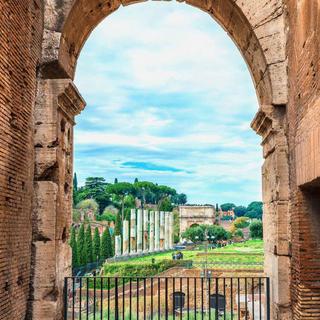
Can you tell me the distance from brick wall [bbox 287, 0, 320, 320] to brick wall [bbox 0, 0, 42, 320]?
3.09 m

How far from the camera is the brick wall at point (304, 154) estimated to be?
5.01 m

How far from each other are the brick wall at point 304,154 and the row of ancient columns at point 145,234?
3502 centimetres

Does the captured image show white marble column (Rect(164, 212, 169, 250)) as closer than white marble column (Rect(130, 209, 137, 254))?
No

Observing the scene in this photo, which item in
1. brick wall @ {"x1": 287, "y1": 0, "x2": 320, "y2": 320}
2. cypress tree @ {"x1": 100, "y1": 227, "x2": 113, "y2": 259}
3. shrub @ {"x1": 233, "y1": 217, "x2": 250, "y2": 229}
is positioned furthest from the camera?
shrub @ {"x1": 233, "y1": 217, "x2": 250, "y2": 229}

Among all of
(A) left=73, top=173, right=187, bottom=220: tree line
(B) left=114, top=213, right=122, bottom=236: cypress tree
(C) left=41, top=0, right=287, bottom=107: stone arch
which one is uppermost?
(A) left=73, top=173, right=187, bottom=220: tree line

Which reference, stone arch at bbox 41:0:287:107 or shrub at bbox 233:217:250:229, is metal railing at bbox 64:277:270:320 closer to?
stone arch at bbox 41:0:287:107

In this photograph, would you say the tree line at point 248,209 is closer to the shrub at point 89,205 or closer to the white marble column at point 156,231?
the shrub at point 89,205

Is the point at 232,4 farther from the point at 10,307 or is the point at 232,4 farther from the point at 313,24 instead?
the point at 10,307

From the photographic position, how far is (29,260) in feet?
20.1

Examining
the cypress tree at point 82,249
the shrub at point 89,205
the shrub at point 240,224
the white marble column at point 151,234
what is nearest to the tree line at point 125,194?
the shrub at point 89,205

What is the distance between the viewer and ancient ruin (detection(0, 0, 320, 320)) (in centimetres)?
532

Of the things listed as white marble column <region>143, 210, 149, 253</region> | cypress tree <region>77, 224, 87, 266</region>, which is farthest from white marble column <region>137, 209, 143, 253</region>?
cypress tree <region>77, 224, 87, 266</region>

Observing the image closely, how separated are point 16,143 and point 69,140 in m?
1.84

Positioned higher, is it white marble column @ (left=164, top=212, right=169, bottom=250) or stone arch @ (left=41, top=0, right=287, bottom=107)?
stone arch @ (left=41, top=0, right=287, bottom=107)
